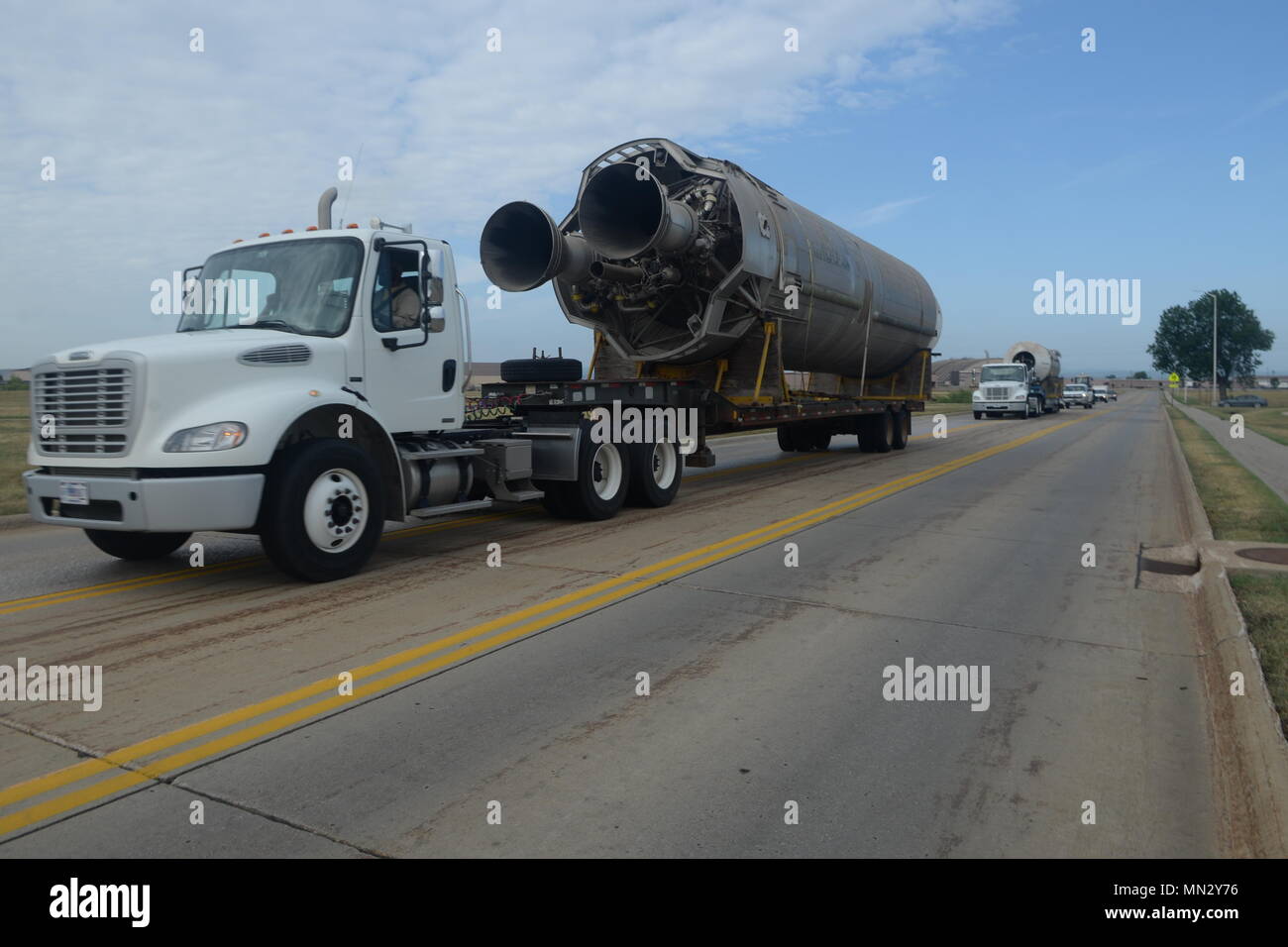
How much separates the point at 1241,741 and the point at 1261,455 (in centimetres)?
1939

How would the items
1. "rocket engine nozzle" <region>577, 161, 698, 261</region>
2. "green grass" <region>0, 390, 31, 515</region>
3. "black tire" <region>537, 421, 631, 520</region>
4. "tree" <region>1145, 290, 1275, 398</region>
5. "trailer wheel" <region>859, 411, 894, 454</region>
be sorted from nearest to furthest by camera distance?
"black tire" <region>537, 421, 631, 520</region>, "green grass" <region>0, 390, 31, 515</region>, "rocket engine nozzle" <region>577, 161, 698, 261</region>, "trailer wheel" <region>859, 411, 894, 454</region>, "tree" <region>1145, 290, 1275, 398</region>

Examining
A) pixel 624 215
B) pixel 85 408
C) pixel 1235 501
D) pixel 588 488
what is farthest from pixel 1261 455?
pixel 85 408

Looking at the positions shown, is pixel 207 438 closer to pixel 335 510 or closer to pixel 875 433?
pixel 335 510

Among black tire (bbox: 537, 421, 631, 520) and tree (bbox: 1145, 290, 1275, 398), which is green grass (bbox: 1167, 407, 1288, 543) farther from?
tree (bbox: 1145, 290, 1275, 398)

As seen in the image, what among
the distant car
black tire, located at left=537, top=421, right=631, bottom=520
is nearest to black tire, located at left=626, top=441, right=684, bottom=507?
black tire, located at left=537, top=421, right=631, bottom=520

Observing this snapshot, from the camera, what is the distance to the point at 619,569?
25.9ft

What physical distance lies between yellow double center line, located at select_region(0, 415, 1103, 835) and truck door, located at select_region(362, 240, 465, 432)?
7.94 feet

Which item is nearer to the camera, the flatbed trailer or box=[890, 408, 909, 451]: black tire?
the flatbed trailer

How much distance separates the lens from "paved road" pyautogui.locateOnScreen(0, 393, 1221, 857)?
347cm

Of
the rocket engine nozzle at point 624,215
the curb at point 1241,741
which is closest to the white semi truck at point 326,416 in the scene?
the rocket engine nozzle at point 624,215

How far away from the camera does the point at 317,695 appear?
4.73 m

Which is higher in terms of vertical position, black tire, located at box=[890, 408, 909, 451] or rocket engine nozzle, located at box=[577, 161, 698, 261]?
rocket engine nozzle, located at box=[577, 161, 698, 261]

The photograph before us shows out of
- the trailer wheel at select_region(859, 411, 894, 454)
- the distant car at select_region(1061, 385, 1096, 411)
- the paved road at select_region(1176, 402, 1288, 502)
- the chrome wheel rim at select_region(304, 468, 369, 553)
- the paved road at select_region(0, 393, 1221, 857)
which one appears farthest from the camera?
the distant car at select_region(1061, 385, 1096, 411)
